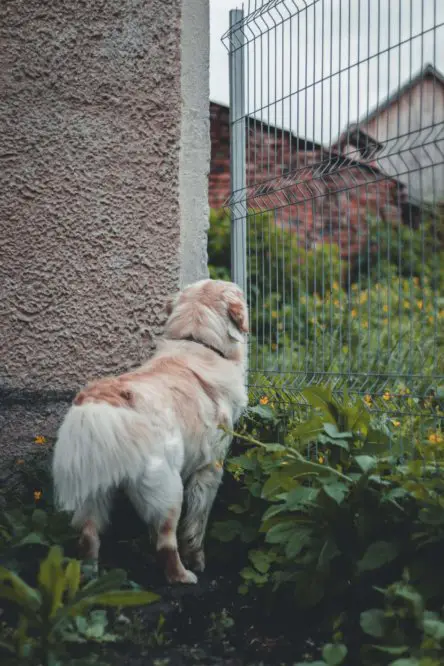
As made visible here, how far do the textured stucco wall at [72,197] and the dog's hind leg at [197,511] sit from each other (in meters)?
0.99

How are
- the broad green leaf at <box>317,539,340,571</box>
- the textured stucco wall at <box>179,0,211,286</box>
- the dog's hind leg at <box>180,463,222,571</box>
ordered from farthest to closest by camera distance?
the textured stucco wall at <box>179,0,211,286</box>
the dog's hind leg at <box>180,463,222,571</box>
the broad green leaf at <box>317,539,340,571</box>

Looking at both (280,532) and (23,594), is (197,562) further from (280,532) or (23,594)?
(23,594)

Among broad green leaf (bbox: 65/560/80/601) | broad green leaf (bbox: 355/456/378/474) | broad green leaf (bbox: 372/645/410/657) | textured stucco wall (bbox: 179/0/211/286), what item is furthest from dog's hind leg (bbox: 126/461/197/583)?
textured stucco wall (bbox: 179/0/211/286)

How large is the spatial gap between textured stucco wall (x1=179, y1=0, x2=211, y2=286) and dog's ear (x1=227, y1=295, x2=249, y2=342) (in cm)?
62

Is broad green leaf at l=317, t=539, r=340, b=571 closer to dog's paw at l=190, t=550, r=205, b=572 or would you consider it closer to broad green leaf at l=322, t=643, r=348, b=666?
broad green leaf at l=322, t=643, r=348, b=666

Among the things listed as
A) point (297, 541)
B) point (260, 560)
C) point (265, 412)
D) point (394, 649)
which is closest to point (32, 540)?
point (260, 560)

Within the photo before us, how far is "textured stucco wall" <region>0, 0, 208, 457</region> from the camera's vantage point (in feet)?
14.4

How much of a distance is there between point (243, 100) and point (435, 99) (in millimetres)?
1799

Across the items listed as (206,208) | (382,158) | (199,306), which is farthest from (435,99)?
(206,208)

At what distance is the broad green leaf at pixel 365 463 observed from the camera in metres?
2.92

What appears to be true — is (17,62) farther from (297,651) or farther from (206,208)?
(297,651)

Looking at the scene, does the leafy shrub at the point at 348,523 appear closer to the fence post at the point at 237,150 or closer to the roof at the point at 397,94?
the roof at the point at 397,94

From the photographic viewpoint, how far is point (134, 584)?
3199 mm

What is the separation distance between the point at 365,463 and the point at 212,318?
126 centimetres
